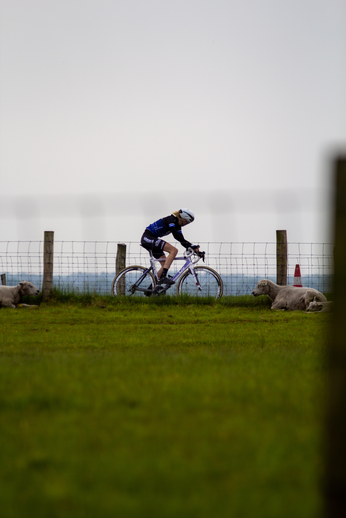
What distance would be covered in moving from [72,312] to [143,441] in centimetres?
982

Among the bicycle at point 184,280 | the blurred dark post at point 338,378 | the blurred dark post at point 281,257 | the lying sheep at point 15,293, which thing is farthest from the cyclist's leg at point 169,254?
the blurred dark post at point 338,378

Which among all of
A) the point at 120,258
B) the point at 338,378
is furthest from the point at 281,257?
the point at 338,378

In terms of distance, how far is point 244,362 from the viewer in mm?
4852

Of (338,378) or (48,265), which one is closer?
(338,378)

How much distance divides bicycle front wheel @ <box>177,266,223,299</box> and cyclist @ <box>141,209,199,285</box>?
0.33 meters

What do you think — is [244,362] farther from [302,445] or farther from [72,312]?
[72,312]

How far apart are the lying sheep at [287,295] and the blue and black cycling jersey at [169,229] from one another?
195cm

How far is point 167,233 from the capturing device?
13281 mm

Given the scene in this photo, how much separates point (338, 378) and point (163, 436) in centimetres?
136

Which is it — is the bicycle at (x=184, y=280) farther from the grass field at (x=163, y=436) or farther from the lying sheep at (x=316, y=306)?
the grass field at (x=163, y=436)

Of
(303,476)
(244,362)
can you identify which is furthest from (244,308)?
(303,476)

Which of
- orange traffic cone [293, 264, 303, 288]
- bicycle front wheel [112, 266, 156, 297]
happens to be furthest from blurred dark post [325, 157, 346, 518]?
orange traffic cone [293, 264, 303, 288]

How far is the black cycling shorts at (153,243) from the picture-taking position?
521 inches

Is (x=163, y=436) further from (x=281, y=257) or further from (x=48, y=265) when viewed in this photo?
(x=48, y=265)
